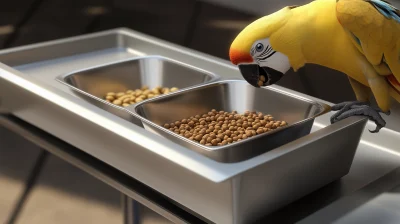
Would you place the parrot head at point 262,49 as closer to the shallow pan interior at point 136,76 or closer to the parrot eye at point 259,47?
the parrot eye at point 259,47

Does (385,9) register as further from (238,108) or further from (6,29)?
(6,29)

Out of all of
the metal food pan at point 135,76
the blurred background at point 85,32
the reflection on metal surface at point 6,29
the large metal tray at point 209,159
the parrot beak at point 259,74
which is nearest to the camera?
the large metal tray at point 209,159

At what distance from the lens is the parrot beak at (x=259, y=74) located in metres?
0.76

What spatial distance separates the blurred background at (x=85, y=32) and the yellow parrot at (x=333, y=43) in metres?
0.20

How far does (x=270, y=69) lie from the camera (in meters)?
0.76

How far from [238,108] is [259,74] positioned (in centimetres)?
21

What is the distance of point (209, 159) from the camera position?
0.67m

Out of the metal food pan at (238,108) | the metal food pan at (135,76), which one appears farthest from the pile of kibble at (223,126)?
the metal food pan at (135,76)

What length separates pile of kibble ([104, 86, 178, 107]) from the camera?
1.02m

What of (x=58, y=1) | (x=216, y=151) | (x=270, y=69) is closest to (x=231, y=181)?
(x=216, y=151)

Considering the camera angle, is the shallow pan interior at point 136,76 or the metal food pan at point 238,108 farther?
the shallow pan interior at point 136,76

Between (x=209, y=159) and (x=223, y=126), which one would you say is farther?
(x=223, y=126)

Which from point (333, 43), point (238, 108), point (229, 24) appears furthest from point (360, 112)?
point (229, 24)

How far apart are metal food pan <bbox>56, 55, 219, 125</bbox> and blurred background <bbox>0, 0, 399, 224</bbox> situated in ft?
0.36
